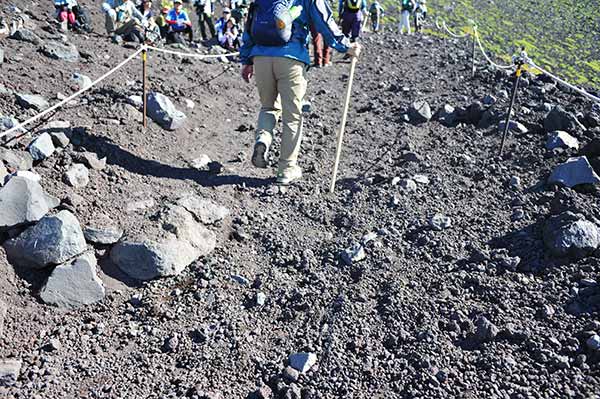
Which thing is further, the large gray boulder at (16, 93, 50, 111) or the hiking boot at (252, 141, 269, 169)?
the large gray boulder at (16, 93, 50, 111)

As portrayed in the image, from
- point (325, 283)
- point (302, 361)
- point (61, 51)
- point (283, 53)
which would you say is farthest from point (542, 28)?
point (302, 361)

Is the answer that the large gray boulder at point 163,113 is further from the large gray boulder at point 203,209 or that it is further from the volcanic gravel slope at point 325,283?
the large gray boulder at point 203,209

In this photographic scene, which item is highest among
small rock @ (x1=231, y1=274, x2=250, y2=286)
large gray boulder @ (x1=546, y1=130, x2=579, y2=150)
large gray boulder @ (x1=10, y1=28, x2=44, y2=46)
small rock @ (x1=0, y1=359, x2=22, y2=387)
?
large gray boulder @ (x1=546, y1=130, x2=579, y2=150)

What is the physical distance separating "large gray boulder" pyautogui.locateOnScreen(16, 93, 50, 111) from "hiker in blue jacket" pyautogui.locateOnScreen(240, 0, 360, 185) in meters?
2.85

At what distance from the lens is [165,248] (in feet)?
17.1

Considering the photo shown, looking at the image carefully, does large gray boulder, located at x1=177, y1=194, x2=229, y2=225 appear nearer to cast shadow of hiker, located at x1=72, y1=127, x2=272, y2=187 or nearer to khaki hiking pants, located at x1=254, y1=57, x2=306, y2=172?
cast shadow of hiker, located at x1=72, y1=127, x2=272, y2=187

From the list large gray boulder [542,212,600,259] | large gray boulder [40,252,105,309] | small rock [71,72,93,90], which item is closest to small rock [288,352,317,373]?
large gray boulder [40,252,105,309]

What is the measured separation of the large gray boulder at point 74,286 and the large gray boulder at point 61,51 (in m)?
5.93

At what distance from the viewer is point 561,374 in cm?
403

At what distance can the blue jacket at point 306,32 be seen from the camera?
6.21 meters

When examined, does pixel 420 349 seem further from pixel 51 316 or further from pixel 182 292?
pixel 51 316

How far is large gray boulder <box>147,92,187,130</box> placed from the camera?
7918 mm

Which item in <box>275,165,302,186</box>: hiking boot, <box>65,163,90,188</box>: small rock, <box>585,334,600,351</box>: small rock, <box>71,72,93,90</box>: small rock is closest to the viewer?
<box>585,334,600,351</box>: small rock

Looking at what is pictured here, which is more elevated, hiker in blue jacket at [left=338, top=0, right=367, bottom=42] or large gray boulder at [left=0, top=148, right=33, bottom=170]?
hiker in blue jacket at [left=338, top=0, right=367, bottom=42]
